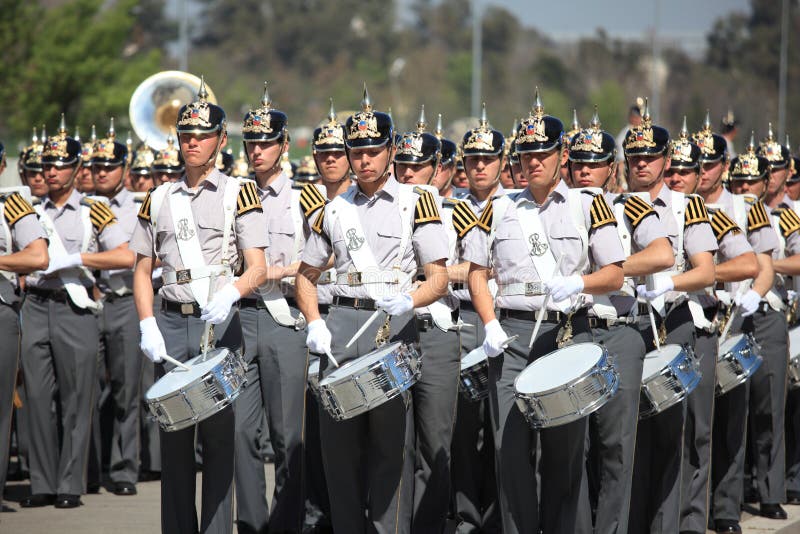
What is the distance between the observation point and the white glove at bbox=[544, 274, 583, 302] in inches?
295

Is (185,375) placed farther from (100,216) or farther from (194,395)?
(100,216)

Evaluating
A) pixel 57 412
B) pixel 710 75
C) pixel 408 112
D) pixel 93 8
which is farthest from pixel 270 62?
pixel 57 412

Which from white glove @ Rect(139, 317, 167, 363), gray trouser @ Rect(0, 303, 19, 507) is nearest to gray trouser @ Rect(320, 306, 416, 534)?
white glove @ Rect(139, 317, 167, 363)

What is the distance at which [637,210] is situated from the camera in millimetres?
8406

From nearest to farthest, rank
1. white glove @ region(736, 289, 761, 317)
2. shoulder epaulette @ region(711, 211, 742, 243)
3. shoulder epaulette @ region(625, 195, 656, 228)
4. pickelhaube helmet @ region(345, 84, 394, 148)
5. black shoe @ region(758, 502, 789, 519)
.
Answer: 1. pickelhaube helmet @ region(345, 84, 394, 148)
2. shoulder epaulette @ region(625, 195, 656, 228)
3. shoulder epaulette @ region(711, 211, 742, 243)
4. white glove @ region(736, 289, 761, 317)
5. black shoe @ region(758, 502, 789, 519)

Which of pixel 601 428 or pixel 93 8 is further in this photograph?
pixel 93 8

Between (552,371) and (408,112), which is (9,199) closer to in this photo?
(552,371)

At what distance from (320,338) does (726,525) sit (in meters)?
3.84

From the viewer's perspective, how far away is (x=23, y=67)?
29.9 m

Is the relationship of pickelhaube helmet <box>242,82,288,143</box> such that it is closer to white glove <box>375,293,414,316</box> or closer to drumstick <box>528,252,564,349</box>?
white glove <box>375,293,414,316</box>

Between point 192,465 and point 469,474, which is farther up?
point 192,465

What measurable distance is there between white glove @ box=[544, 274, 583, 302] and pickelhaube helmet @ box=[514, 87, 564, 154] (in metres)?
0.79

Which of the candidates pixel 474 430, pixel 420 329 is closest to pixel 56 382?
pixel 474 430

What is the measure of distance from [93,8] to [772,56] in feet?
165
